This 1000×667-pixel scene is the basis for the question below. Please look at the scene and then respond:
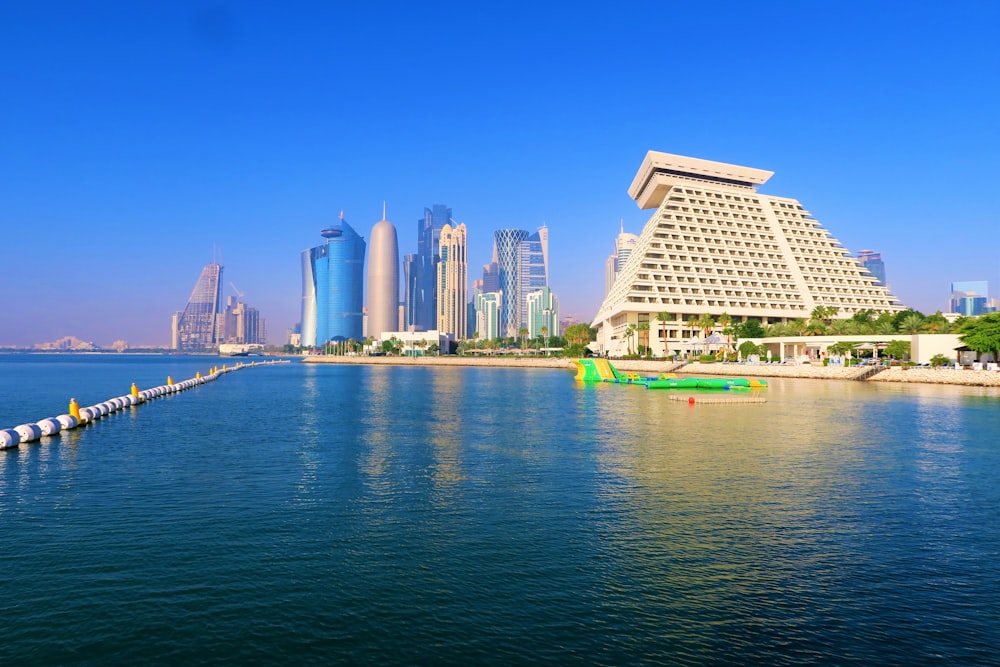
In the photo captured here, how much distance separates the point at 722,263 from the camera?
173m

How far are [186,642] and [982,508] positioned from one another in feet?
77.6

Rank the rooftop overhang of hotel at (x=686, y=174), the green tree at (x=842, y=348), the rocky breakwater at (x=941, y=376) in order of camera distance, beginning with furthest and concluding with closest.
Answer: the rooftop overhang of hotel at (x=686, y=174)
the green tree at (x=842, y=348)
the rocky breakwater at (x=941, y=376)

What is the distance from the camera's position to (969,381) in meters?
84.0

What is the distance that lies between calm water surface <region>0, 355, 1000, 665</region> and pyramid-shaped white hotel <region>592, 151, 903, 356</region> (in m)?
127

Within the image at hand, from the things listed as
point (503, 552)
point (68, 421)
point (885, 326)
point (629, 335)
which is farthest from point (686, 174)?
point (503, 552)

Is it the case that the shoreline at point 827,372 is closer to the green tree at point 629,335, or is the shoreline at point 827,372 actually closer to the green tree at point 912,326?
the green tree at point 629,335

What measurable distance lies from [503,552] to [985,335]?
9794 centimetres

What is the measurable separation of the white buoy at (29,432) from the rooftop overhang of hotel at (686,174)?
6618 inches

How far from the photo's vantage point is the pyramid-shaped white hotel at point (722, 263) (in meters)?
162

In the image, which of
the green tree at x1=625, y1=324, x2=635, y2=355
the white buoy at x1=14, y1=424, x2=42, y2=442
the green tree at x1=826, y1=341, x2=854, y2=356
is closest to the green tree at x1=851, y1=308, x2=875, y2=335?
the green tree at x1=826, y1=341, x2=854, y2=356

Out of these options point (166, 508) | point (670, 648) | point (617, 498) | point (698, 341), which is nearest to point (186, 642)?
point (670, 648)

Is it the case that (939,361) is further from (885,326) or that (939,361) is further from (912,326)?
(885,326)

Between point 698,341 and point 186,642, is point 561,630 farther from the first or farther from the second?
point 698,341

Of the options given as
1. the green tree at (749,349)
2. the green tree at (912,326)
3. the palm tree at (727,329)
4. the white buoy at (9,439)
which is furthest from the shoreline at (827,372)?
the white buoy at (9,439)
